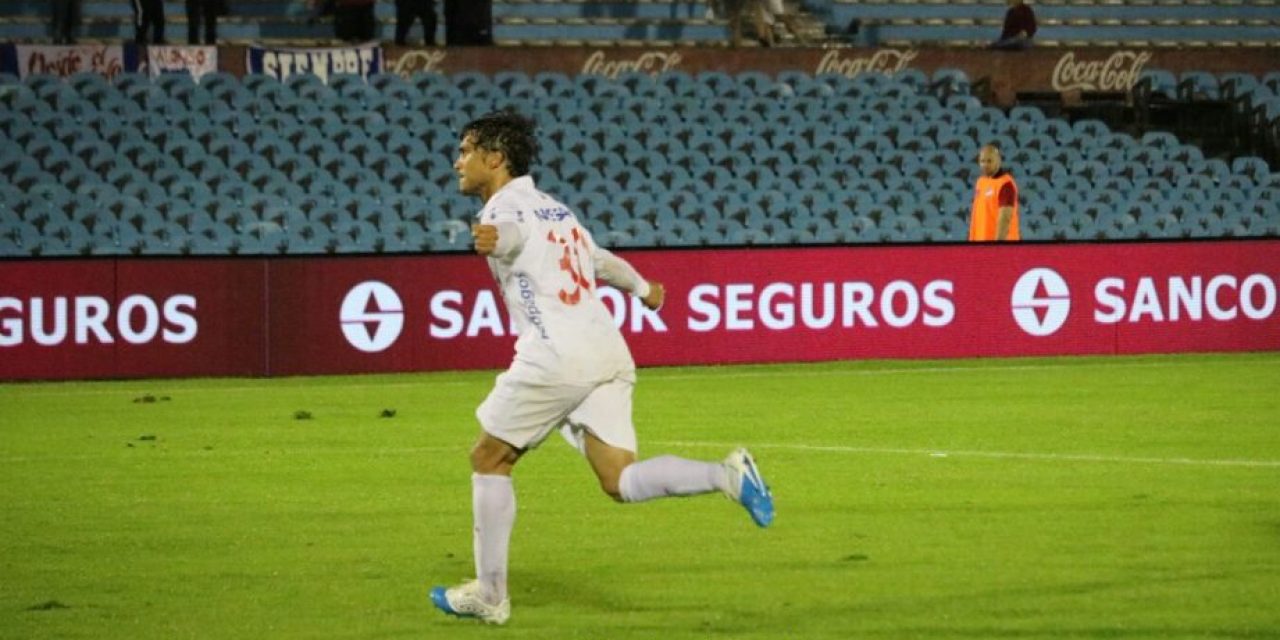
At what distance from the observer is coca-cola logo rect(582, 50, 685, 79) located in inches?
1131

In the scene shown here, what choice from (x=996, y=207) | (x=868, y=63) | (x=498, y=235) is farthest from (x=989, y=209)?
(x=498, y=235)

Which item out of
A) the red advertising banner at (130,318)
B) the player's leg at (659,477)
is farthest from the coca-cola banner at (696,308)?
the player's leg at (659,477)

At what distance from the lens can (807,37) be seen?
101ft

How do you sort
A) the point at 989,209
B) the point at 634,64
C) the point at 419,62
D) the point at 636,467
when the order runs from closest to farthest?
the point at 636,467, the point at 989,209, the point at 419,62, the point at 634,64

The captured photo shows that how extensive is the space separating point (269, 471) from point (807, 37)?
61.5 ft

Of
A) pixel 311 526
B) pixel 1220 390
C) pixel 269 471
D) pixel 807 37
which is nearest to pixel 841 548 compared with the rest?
pixel 311 526

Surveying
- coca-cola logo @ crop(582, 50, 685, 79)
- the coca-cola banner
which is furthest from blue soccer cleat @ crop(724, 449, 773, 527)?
coca-cola logo @ crop(582, 50, 685, 79)

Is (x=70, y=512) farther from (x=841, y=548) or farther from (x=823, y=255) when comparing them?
(x=823, y=255)

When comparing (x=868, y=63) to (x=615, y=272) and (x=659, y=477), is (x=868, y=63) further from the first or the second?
(x=659, y=477)

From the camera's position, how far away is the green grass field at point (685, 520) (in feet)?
26.5

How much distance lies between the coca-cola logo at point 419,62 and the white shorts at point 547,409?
20.0m

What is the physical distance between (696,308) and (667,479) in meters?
13.2

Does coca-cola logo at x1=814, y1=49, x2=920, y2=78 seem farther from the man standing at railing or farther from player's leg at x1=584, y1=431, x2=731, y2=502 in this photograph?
player's leg at x1=584, y1=431, x2=731, y2=502

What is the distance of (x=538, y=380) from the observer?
313 inches
